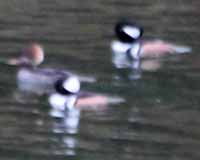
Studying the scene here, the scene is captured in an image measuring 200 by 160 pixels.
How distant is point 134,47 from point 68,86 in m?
3.28

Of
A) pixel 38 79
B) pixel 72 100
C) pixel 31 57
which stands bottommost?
pixel 72 100

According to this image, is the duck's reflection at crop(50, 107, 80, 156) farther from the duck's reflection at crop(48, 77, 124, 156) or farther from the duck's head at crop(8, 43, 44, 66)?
the duck's head at crop(8, 43, 44, 66)

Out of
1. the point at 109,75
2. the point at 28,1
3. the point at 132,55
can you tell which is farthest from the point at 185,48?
the point at 28,1

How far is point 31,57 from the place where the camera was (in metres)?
14.6

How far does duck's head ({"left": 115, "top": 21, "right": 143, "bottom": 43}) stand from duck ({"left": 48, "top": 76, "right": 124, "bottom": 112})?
3130mm

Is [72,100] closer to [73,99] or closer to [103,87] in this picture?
[73,99]

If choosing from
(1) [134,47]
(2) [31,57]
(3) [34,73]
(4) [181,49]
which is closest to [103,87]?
(3) [34,73]

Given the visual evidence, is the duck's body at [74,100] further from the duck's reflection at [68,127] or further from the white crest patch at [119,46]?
the white crest patch at [119,46]

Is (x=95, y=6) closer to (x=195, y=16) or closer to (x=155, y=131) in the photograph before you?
(x=195, y=16)

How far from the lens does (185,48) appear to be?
1573 cm

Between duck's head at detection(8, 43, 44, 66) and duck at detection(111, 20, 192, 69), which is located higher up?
duck at detection(111, 20, 192, 69)

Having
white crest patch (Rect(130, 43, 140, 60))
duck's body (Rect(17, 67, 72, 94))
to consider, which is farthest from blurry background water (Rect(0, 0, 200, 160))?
white crest patch (Rect(130, 43, 140, 60))

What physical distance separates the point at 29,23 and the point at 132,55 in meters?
1.76

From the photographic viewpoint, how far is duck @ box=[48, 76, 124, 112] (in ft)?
42.7
